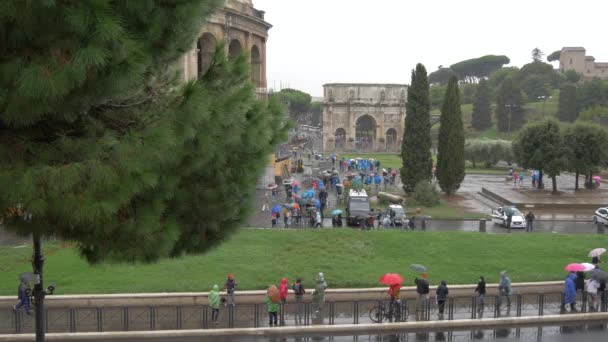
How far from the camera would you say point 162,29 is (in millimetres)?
5812

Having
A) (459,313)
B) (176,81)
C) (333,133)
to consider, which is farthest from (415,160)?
(333,133)

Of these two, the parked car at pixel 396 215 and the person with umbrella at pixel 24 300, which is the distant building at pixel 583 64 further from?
the person with umbrella at pixel 24 300

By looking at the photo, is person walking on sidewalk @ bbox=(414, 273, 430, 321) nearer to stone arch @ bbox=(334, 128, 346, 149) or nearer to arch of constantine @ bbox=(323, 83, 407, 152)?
arch of constantine @ bbox=(323, 83, 407, 152)

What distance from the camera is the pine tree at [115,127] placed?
5.00 meters

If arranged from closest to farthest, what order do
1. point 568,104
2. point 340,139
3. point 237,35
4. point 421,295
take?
point 421,295 < point 237,35 < point 340,139 < point 568,104

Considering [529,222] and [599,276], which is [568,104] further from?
[599,276]

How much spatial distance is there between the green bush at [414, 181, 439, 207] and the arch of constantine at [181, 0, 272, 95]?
382 inches

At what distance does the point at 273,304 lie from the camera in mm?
13391

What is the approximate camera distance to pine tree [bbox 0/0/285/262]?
5000mm

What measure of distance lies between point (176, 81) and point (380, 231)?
15.1 m

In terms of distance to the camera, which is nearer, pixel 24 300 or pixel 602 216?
pixel 24 300

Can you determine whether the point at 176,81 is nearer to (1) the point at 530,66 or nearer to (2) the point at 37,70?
(2) the point at 37,70

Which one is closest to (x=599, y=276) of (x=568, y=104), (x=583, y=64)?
(x=568, y=104)

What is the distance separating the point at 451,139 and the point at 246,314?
22.3 m
